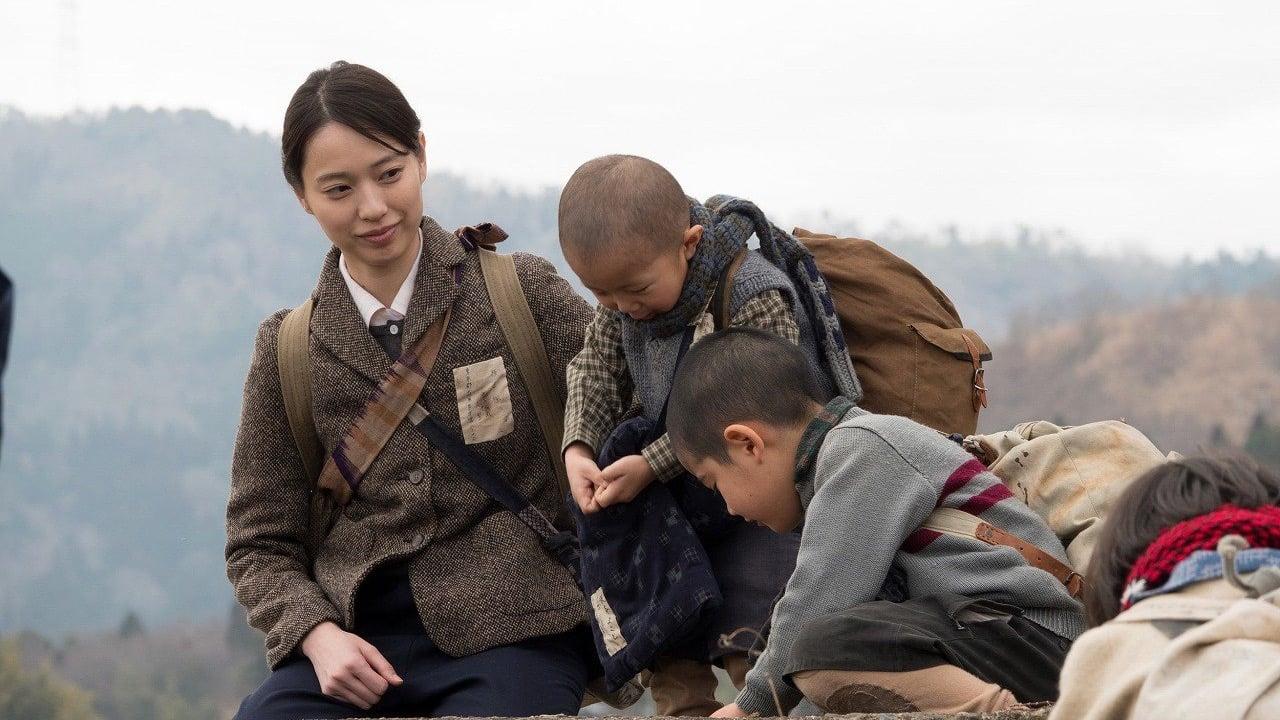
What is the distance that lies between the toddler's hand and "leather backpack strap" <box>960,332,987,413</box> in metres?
0.81

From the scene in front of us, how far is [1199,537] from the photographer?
2.40 meters

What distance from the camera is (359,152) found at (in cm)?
412

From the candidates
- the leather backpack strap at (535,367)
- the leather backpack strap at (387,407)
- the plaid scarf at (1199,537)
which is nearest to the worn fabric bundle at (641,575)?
the leather backpack strap at (535,367)

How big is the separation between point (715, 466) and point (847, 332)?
2.23 feet

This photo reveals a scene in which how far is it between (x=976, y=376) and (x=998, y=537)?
0.76 metres

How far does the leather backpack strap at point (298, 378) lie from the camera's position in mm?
4297

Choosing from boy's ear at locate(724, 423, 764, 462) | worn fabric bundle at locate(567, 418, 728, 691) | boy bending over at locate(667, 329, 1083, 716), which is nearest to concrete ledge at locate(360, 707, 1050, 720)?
boy bending over at locate(667, 329, 1083, 716)

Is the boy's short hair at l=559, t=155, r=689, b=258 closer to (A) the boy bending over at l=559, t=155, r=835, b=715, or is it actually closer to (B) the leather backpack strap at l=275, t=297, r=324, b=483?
(A) the boy bending over at l=559, t=155, r=835, b=715

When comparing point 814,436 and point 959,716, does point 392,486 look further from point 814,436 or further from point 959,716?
point 959,716

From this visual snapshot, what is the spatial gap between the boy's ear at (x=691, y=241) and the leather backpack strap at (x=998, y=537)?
92 cm

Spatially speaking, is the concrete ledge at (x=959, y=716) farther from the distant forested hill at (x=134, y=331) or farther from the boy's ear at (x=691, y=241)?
the distant forested hill at (x=134, y=331)

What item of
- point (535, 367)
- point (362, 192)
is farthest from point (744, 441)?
point (362, 192)

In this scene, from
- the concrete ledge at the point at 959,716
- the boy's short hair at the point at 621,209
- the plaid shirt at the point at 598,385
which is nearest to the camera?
the concrete ledge at the point at 959,716

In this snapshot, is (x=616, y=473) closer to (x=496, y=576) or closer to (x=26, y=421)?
(x=496, y=576)
